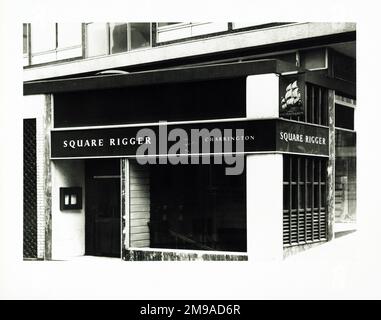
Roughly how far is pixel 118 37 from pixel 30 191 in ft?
14.5

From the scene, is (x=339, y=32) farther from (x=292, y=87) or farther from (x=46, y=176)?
(x=46, y=176)

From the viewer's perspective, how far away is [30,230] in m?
14.1

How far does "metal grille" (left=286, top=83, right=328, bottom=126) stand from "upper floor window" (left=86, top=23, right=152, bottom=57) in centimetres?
449

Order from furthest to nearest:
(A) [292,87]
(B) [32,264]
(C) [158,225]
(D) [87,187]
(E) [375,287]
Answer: (D) [87,187], (C) [158,225], (A) [292,87], (B) [32,264], (E) [375,287]

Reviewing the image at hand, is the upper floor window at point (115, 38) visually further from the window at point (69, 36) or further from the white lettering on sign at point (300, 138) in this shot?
the white lettering on sign at point (300, 138)

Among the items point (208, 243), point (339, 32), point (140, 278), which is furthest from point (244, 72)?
point (140, 278)

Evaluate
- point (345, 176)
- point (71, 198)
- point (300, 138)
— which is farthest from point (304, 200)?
point (71, 198)

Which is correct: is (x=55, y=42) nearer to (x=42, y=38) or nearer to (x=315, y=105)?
(x=42, y=38)

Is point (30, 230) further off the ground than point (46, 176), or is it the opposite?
point (46, 176)

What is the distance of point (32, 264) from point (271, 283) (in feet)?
13.6

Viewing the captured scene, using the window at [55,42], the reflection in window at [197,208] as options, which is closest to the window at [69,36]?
the window at [55,42]

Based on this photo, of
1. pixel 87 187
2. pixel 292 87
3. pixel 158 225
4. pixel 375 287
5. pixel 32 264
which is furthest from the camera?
pixel 87 187

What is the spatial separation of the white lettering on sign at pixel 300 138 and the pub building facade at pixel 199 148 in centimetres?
3

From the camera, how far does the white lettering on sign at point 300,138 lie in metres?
12.1
